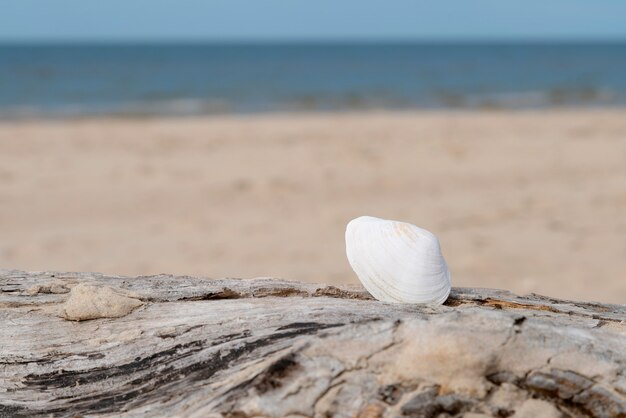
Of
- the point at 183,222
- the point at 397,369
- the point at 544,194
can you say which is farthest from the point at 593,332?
the point at 544,194

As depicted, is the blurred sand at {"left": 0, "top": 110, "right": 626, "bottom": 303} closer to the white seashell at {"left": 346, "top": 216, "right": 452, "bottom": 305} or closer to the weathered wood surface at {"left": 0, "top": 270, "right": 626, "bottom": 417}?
the white seashell at {"left": 346, "top": 216, "right": 452, "bottom": 305}

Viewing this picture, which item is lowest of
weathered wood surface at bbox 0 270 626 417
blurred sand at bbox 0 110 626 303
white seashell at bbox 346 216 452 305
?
weathered wood surface at bbox 0 270 626 417

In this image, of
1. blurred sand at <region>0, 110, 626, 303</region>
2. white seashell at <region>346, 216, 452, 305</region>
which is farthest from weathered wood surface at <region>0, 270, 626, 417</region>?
blurred sand at <region>0, 110, 626, 303</region>

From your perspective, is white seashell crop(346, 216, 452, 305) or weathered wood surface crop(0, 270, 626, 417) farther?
white seashell crop(346, 216, 452, 305)

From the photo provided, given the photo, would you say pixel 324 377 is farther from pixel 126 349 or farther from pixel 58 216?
pixel 58 216

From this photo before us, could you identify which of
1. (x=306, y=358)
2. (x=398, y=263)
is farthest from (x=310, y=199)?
(x=306, y=358)

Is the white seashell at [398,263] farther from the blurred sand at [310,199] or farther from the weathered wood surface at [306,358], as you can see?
the blurred sand at [310,199]

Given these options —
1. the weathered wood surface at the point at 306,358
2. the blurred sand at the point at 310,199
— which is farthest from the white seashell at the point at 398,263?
the blurred sand at the point at 310,199
